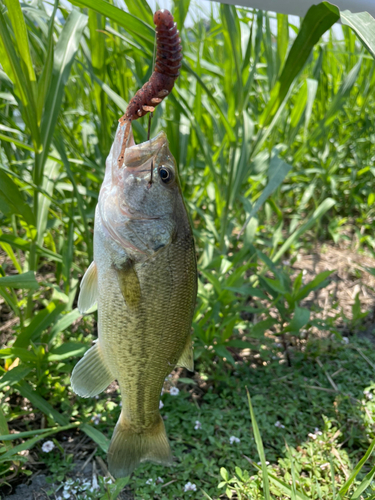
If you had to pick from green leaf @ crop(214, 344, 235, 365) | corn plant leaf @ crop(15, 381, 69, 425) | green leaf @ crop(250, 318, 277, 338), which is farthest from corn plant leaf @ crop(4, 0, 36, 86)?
green leaf @ crop(250, 318, 277, 338)

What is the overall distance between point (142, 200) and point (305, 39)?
1087mm

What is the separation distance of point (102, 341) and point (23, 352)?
0.62 metres

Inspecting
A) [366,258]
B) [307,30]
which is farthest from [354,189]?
[307,30]

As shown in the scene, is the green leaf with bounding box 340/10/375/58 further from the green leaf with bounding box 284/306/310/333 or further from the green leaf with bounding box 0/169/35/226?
the green leaf with bounding box 284/306/310/333

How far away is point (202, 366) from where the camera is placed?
8.20 ft

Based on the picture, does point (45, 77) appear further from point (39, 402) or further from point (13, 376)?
point (39, 402)

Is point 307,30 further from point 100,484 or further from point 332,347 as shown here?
point 100,484

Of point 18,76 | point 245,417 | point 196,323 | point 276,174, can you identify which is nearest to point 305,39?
point 276,174

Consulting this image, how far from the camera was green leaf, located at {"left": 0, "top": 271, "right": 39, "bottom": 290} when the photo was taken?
164 centimetres

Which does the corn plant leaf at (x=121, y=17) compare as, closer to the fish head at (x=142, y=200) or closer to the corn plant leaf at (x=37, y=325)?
the fish head at (x=142, y=200)

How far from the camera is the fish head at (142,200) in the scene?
4.37ft

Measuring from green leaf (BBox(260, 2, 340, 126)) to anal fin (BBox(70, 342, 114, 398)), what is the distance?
4.90 ft

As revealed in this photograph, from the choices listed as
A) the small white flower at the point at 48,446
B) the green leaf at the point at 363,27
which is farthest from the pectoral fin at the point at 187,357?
the green leaf at the point at 363,27

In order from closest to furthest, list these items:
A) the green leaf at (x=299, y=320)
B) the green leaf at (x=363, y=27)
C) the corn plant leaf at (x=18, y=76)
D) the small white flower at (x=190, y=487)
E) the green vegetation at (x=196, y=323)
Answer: the green leaf at (x=363, y=27)
the corn plant leaf at (x=18, y=76)
the green vegetation at (x=196, y=323)
the small white flower at (x=190, y=487)
the green leaf at (x=299, y=320)
